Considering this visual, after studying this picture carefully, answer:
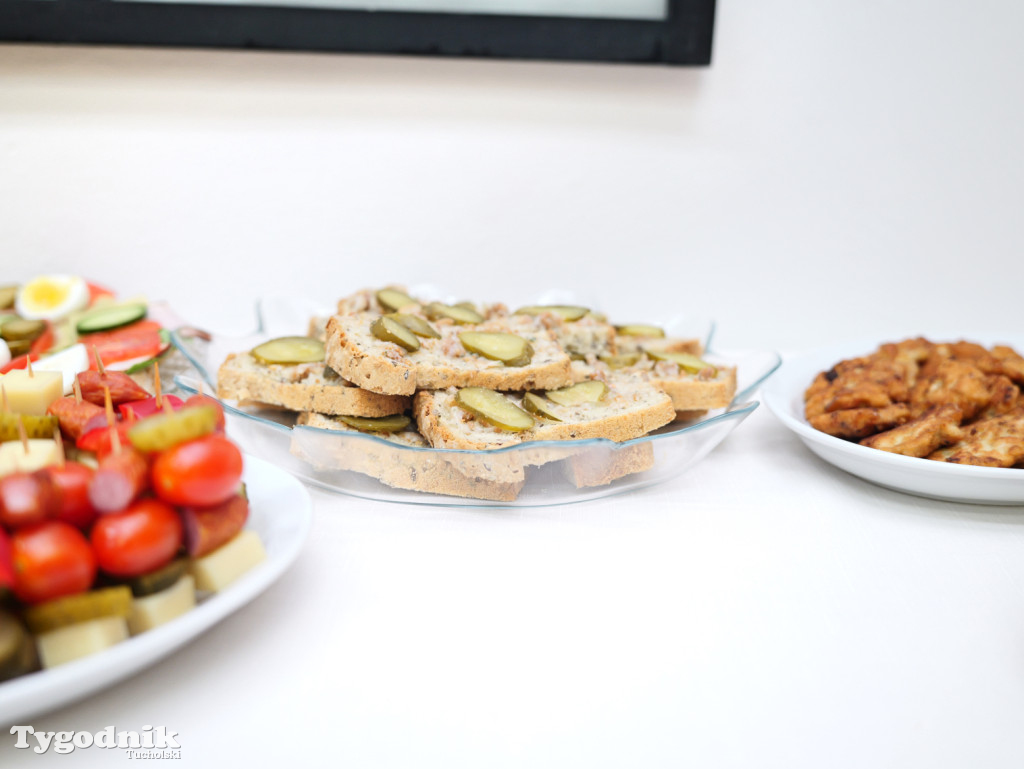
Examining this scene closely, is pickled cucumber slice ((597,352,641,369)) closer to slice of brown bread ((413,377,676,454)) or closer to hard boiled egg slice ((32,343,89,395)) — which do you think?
slice of brown bread ((413,377,676,454))

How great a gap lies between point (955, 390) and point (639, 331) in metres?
0.67

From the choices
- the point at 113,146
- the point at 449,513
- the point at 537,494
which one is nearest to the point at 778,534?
the point at 537,494

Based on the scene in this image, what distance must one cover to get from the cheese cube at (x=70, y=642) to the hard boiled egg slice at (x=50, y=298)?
148 centimetres

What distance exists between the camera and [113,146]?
7.02ft

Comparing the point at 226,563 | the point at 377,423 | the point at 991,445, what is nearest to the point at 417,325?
the point at 377,423

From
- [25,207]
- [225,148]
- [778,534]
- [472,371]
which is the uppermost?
[225,148]

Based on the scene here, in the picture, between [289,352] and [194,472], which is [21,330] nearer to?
[289,352]

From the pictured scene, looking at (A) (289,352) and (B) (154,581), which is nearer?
(B) (154,581)

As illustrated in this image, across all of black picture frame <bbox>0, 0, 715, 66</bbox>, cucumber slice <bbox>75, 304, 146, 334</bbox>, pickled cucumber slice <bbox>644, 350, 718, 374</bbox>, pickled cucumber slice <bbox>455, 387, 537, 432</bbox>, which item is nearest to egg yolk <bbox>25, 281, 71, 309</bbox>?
cucumber slice <bbox>75, 304, 146, 334</bbox>

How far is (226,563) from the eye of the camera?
0.86m

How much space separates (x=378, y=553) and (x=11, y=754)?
1.68 feet

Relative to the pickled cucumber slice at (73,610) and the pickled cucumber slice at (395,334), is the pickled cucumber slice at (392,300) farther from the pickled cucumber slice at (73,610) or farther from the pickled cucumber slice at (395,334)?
the pickled cucumber slice at (73,610)

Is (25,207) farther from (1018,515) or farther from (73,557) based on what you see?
(1018,515)

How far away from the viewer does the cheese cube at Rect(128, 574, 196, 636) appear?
785 mm
